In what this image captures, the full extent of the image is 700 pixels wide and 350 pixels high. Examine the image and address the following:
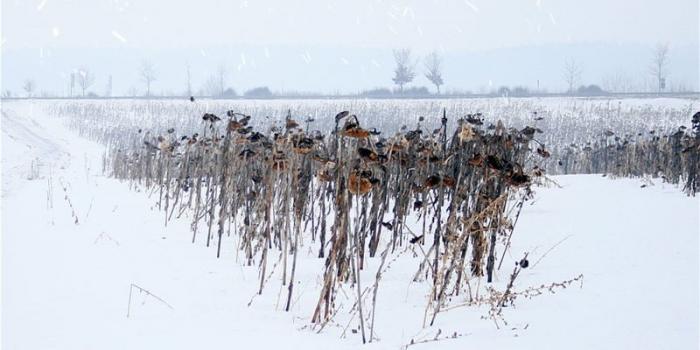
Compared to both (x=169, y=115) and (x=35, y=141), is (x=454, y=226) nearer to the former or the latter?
(x=35, y=141)

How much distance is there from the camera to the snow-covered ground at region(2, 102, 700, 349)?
3.00 m

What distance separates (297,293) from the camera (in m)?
4.05

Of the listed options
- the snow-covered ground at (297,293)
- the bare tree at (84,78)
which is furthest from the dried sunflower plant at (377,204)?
the bare tree at (84,78)

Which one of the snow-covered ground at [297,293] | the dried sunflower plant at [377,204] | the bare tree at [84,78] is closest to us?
the snow-covered ground at [297,293]

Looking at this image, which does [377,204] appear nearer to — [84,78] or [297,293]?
[297,293]

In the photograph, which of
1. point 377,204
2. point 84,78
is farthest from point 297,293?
point 84,78

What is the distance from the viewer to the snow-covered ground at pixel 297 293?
3000mm

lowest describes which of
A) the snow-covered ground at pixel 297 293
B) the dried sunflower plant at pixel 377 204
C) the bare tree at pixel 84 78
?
the snow-covered ground at pixel 297 293

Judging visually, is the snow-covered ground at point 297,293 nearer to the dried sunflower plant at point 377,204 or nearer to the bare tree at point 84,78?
the dried sunflower plant at point 377,204

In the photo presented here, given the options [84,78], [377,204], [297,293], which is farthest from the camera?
[84,78]

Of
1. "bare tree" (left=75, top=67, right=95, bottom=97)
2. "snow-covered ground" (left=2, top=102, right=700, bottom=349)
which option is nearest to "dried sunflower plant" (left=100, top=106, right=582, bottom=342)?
"snow-covered ground" (left=2, top=102, right=700, bottom=349)

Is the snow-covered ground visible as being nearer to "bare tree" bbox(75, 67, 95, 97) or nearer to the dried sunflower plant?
the dried sunflower plant

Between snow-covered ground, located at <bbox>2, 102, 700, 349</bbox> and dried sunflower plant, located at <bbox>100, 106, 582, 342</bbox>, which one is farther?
dried sunflower plant, located at <bbox>100, 106, 582, 342</bbox>

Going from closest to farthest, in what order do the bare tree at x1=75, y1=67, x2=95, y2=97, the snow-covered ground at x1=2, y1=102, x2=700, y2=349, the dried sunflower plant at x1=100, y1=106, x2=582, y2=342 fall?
the snow-covered ground at x1=2, y1=102, x2=700, y2=349, the dried sunflower plant at x1=100, y1=106, x2=582, y2=342, the bare tree at x1=75, y1=67, x2=95, y2=97
